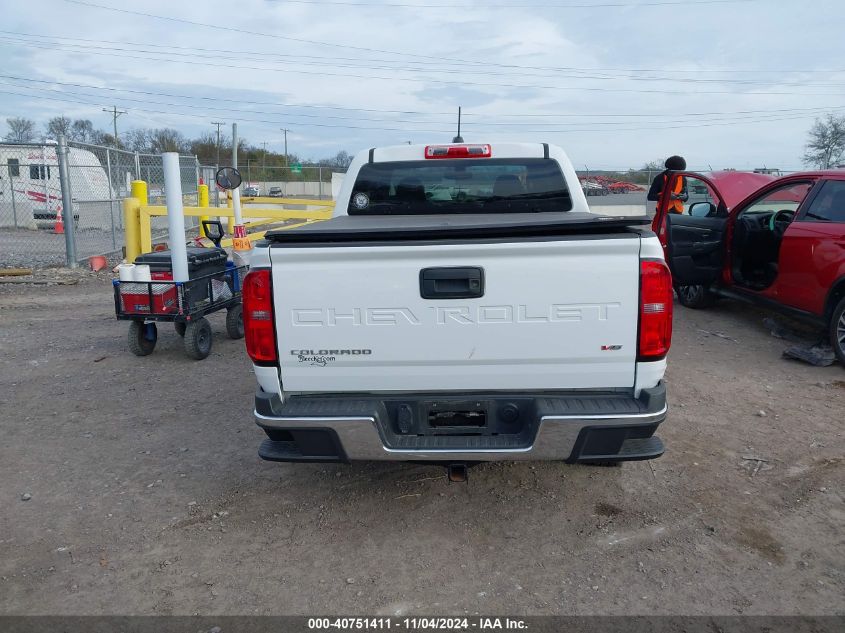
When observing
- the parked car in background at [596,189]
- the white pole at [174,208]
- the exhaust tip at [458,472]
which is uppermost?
the parked car in background at [596,189]

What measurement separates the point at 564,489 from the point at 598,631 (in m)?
1.32

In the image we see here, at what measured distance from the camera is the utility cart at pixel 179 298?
21.7ft

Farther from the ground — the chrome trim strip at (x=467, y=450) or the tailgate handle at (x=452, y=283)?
the tailgate handle at (x=452, y=283)

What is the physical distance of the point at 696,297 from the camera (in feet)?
30.0

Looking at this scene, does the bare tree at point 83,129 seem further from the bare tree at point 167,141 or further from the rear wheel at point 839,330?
the rear wheel at point 839,330

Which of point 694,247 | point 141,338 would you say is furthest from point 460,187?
point 694,247

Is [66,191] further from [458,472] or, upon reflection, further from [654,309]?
[654,309]

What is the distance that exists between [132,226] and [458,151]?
461 centimetres

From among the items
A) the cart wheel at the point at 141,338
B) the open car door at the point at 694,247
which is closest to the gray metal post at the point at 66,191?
the cart wheel at the point at 141,338

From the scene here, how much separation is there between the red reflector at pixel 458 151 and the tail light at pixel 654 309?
2.32 m

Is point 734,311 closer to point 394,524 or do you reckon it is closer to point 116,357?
point 394,524

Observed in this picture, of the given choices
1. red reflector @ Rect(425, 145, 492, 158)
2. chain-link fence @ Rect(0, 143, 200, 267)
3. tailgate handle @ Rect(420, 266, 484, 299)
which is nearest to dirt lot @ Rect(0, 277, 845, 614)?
tailgate handle @ Rect(420, 266, 484, 299)

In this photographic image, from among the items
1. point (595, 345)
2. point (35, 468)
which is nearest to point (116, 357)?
point (35, 468)

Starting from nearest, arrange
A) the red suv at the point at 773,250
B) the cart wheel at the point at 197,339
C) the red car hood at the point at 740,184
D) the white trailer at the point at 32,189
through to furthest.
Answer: the red suv at the point at 773,250 < the cart wheel at the point at 197,339 < the red car hood at the point at 740,184 < the white trailer at the point at 32,189
